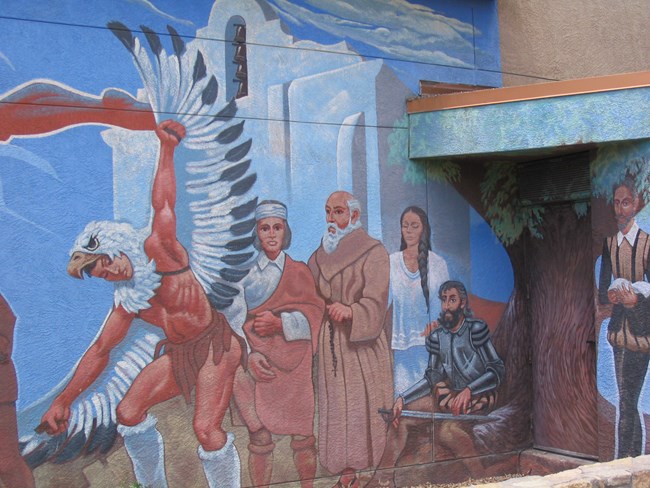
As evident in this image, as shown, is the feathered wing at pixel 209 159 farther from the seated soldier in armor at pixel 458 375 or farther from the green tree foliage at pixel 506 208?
the green tree foliage at pixel 506 208

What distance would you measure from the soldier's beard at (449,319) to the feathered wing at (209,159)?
79.3 inches

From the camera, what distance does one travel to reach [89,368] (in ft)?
21.8

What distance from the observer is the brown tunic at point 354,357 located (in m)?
7.71

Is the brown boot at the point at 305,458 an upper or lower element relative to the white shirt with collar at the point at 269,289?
lower

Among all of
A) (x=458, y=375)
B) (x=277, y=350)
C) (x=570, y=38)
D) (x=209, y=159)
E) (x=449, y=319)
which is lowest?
(x=458, y=375)

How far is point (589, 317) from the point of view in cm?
843

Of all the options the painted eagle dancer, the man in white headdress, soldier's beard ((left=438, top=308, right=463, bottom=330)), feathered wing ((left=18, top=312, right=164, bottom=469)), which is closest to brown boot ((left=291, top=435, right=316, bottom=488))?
the man in white headdress

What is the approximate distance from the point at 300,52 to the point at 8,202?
2.74 meters

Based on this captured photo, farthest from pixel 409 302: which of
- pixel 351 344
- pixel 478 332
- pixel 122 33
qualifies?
pixel 122 33

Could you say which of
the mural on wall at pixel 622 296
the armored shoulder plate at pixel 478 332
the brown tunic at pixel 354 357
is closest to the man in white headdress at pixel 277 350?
the brown tunic at pixel 354 357

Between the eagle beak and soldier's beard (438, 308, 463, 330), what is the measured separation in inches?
129

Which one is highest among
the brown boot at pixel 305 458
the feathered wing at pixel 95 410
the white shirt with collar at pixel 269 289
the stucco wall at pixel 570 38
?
the stucco wall at pixel 570 38

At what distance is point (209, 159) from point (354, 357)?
2112 mm

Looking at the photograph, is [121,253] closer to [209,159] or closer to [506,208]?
[209,159]
